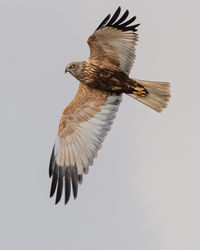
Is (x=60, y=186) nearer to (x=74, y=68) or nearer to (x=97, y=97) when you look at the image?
(x=97, y=97)

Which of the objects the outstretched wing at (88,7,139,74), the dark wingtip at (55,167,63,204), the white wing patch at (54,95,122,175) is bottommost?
the dark wingtip at (55,167,63,204)

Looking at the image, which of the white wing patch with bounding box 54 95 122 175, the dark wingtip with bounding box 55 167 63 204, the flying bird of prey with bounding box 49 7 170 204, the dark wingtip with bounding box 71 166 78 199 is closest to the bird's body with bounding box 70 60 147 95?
the flying bird of prey with bounding box 49 7 170 204

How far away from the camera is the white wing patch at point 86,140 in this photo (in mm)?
13383

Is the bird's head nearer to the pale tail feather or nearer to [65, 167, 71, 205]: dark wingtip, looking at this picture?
the pale tail feather

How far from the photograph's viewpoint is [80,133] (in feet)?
45.0

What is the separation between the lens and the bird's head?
13484 mm

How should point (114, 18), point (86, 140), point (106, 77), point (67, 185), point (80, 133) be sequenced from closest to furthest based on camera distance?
point (114, 18), point (67, 185), point (106, 77), point (86, 140), point (80, 133)

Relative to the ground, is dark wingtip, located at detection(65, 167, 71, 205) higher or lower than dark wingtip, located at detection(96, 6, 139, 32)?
lower

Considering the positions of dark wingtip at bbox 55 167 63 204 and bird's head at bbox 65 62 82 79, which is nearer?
dark wingtip at bbox 55 167 63 204

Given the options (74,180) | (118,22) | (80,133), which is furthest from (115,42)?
(74,180)

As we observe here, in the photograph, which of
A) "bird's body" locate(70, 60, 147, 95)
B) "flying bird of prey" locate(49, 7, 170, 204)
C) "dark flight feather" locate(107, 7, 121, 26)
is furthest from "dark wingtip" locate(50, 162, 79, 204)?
"dark flight feather" locate(107, 7, 121, 26)

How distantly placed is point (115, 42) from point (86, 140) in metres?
2.13

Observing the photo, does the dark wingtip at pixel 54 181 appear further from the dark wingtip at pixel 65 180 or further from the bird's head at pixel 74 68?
the bird's head at pixel 74 68

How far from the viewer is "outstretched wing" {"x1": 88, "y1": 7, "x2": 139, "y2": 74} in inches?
511
